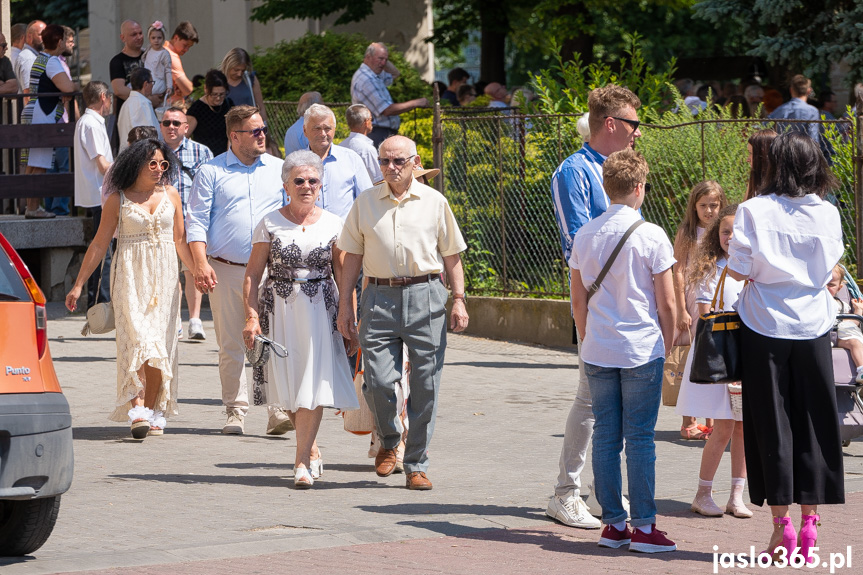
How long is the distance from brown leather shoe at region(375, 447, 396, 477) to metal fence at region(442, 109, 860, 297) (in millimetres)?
5541

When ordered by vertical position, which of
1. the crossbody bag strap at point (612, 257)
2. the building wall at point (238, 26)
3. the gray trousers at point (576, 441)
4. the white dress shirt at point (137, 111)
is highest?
the building wall at point (238, 26)

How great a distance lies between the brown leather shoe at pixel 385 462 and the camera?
7703 mm

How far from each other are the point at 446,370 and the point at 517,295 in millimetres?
2226

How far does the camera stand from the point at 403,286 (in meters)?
7.28

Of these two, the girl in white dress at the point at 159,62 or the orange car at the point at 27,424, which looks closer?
the orange car at the point at 27,424

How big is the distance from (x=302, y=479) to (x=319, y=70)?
1186cm

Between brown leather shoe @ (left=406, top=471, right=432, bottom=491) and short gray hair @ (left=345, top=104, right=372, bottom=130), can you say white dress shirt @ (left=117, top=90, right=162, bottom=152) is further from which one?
brown leather shoe @ (left=406, top=471, right=432, bottom=491)

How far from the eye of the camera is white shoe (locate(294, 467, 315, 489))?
7.39 m

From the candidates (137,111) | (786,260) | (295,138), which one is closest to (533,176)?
(295,138)

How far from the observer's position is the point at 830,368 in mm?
5863

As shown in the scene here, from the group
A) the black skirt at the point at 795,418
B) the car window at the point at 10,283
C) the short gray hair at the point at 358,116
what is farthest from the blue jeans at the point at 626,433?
the short gray hair at the point at 358,116

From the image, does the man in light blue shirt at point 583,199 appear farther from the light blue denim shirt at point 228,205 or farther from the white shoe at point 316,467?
the light blue denim shirt at point 228,205

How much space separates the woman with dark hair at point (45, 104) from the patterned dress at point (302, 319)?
8686 mm

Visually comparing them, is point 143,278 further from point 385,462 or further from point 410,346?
point 410,346
